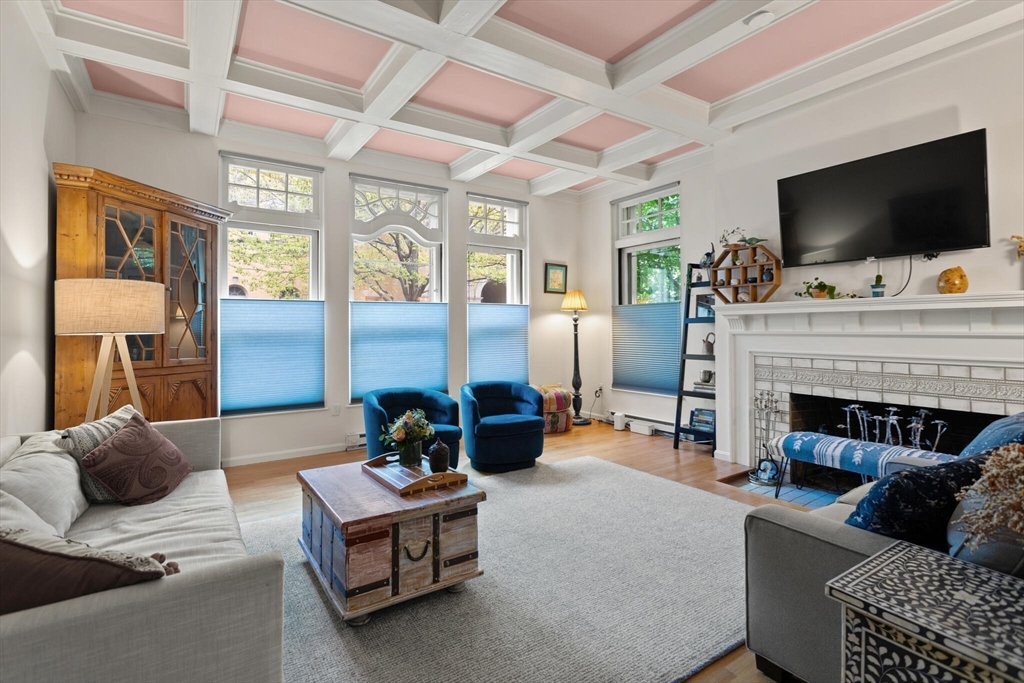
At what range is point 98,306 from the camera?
8.55ft

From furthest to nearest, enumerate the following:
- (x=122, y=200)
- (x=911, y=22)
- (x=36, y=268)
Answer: (x=122, y=200)
(x=911, y=22)
(x=36, y=268)

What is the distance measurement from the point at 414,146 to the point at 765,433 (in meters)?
4.23

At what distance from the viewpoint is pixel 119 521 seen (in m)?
1.99

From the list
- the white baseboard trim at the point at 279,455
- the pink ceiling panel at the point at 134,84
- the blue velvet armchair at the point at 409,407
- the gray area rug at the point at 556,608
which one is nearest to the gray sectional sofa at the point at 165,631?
the gray area rug at the point at 556,608

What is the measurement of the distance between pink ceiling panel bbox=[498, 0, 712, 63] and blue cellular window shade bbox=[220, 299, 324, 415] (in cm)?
317

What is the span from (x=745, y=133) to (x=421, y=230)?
10.8 ft

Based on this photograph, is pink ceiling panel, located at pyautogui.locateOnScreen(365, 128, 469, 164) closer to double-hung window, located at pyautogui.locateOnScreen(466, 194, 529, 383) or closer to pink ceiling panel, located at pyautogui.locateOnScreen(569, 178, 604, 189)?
double-hung window, located at pyautogui.locateOnScreen(466, 194, 529, 383)

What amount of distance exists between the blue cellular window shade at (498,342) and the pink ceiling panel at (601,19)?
127 inches

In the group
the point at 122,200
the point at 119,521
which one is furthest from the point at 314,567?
the point at 122,200

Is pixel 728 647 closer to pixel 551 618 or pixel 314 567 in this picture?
pixel 551 618

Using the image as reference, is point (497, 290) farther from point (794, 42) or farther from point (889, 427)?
point (889, 427)

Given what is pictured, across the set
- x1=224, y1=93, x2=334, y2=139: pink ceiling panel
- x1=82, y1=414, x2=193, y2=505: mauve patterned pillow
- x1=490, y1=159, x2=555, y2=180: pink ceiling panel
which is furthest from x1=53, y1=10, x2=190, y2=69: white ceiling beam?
x1=490, y1=159, x2=555, y2=180: pink ceiling panel

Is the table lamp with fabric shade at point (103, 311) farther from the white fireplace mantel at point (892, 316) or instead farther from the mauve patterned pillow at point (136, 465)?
the white fireplace mantel at point (892, 316)

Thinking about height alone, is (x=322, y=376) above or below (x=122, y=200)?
below
